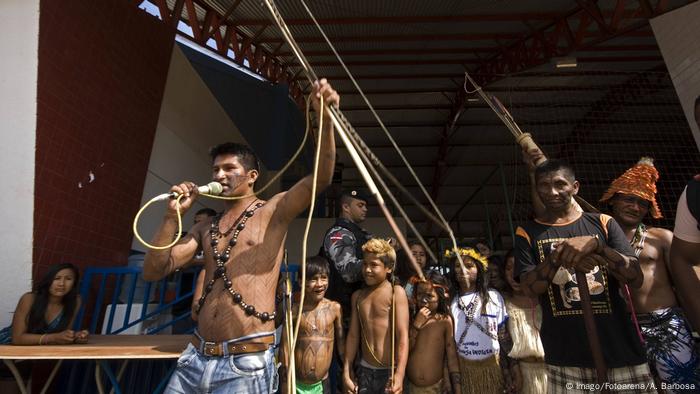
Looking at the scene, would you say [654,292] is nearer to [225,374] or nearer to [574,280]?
[574,280]

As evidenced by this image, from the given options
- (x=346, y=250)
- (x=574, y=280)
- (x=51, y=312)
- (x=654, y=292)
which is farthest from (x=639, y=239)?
(x=51, y=312)

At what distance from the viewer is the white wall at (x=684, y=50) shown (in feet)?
14.8

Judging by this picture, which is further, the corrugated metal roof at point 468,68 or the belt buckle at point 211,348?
the corrugated metal roof at point 468,68

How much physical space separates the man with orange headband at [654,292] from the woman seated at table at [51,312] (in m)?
3.48

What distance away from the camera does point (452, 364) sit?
8.57 ft

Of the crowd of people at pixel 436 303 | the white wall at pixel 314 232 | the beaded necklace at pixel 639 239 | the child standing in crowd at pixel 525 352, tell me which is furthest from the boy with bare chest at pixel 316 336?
the white wall at pixel 314 232

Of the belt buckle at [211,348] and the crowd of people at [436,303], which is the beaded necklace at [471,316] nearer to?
the crowd of people at [436,303]

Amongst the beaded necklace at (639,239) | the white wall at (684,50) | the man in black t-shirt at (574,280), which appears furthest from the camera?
the white wall at (684,50)

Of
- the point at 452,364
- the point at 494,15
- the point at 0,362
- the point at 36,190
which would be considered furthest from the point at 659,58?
the point at 0,362

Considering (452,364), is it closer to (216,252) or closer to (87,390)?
(216,252)

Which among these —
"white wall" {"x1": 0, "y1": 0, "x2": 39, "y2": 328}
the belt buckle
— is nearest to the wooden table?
the belt buckle

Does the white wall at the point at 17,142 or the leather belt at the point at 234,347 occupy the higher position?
the white wall at the point at 17,142

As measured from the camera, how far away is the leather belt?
1.55 meters

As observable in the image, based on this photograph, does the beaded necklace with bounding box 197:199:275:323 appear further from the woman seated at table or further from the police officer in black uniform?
the woman seated at table
